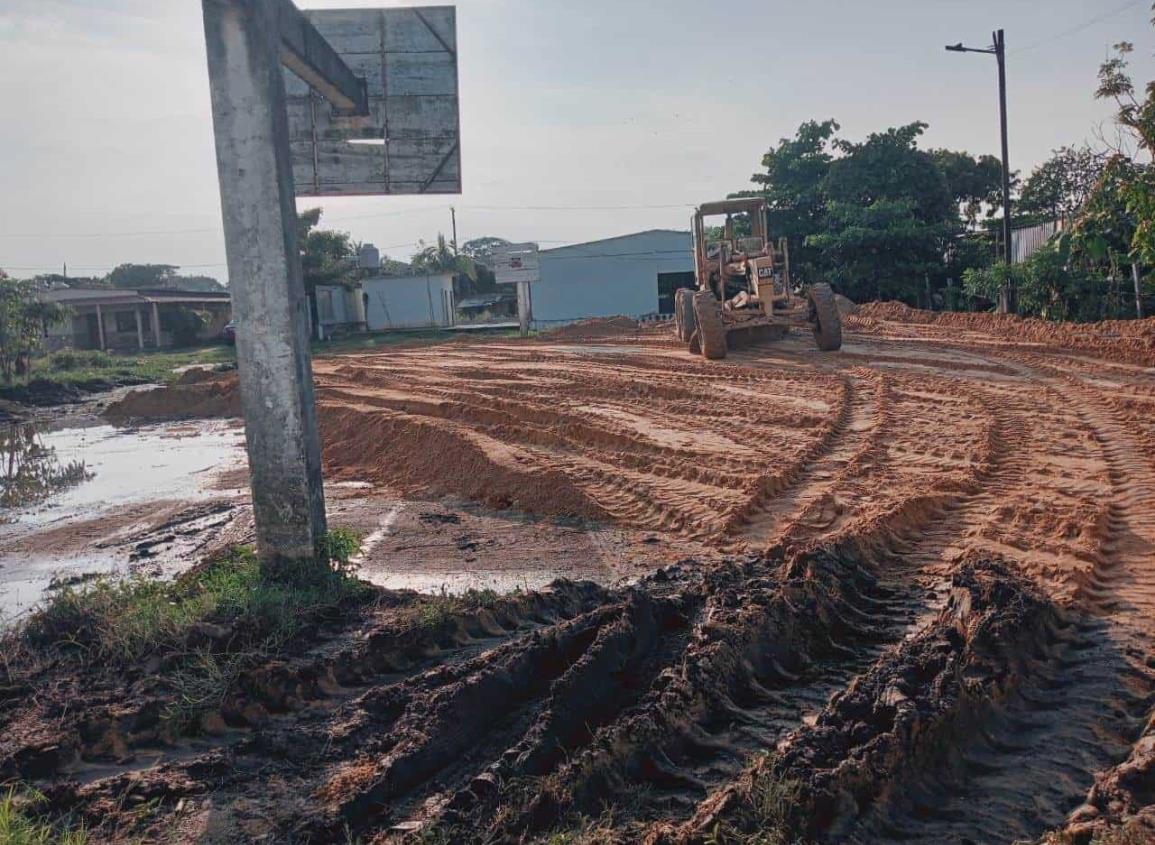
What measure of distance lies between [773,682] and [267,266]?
450 centimetres

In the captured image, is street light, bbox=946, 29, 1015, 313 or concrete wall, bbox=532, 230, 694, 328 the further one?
concrete wall, bbox=532, 230, 694, 328

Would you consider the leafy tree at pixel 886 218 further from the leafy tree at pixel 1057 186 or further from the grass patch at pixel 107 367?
the grass patch at pixel 107 367

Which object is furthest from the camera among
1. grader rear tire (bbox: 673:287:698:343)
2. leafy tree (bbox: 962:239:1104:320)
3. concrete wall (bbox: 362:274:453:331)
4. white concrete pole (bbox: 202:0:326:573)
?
concrete wall (bbox: 362:274:453:331)

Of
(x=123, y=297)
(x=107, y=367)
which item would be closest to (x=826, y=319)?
(x=107, y=367)

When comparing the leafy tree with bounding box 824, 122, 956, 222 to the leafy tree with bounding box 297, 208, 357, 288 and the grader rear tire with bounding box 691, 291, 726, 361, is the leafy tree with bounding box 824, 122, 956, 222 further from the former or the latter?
the leafy tree with bounding box 297, 208, 357, 288

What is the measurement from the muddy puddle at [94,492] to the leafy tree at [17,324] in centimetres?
696

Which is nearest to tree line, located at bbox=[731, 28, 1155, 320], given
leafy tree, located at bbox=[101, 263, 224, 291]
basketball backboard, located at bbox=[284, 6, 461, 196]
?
basketball backboard, located at bbox=[284, 6, 461, 196]

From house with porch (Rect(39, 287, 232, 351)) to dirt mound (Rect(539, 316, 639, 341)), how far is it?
71.4ft

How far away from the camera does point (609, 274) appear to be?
1592 inches

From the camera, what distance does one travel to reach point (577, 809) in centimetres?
372

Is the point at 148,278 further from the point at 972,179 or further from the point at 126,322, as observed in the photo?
the point at 972,179

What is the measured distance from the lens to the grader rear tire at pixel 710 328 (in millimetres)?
17828

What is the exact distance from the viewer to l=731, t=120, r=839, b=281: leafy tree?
30234 mm

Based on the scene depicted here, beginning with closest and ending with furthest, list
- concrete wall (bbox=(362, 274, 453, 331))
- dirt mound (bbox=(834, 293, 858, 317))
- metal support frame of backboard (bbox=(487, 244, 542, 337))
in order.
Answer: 1. dirt mound (bbox=(834, 293, 858, 317))
2. metal support frame of backboard (bbox=(487, 244, 542, 337))
3. concrete wall (bbox=(362, 274, 453, 331))
